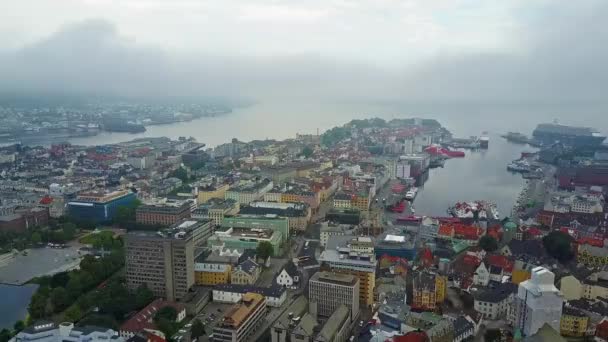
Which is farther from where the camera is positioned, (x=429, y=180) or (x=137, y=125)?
(x=137, y=125)

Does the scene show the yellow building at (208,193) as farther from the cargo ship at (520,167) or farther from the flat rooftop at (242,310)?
the cargo ship at (520,167)

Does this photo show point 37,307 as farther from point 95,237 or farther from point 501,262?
point 501,262

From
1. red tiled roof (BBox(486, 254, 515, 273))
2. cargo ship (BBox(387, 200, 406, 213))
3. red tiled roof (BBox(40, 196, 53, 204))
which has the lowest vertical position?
cargo ship (BBox(387, 200, 406, 213))

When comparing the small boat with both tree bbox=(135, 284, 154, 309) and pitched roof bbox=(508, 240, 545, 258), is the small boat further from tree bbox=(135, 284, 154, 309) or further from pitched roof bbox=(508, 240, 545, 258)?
tree bbox=(135, 284, 154, 309)

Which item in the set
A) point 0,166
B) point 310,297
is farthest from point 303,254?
point 0,166

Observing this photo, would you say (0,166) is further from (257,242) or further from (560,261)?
(560,261)

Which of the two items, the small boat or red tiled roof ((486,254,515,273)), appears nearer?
red tiled roof ((486,254,515,273))

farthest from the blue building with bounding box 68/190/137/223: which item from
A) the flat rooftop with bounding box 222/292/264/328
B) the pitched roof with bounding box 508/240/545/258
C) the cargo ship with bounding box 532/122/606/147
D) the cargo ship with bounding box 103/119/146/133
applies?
the cargo ship with bounding box 532/122/606/147
